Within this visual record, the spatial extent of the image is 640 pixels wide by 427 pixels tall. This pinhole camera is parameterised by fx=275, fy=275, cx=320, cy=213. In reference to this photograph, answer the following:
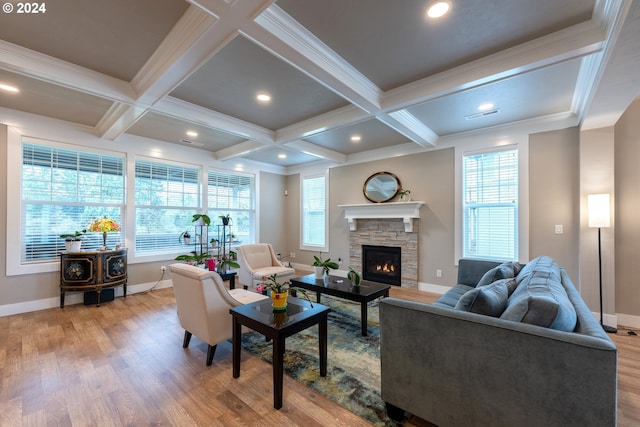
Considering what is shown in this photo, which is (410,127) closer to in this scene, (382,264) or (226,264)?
(382,264)

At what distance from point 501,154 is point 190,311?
4723 mm

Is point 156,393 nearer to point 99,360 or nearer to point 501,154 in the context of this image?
point 99,360

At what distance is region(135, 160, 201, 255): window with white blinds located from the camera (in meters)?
4.91

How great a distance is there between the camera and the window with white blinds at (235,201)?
5.94 metres

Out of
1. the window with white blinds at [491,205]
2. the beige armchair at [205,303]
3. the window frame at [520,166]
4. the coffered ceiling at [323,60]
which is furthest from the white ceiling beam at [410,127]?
the beige armchair at [205,303]

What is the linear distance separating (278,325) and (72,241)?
3.88 m

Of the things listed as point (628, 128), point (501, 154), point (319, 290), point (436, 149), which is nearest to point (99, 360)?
point (319, 290)

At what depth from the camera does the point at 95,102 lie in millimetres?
3418

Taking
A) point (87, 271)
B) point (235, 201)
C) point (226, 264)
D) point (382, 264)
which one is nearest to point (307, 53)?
point (226, 264)

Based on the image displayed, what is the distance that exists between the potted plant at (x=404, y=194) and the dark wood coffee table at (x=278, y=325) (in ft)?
11.0

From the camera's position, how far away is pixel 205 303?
7.59ft

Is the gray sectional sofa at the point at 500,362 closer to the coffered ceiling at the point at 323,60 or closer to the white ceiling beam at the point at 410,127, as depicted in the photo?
the coffered ceiling at the point at 323,60

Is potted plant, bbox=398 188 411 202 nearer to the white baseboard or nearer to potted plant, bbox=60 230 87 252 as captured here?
the white baseboard

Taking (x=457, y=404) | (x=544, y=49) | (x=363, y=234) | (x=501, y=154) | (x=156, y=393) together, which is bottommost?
(x=156, y=393)
